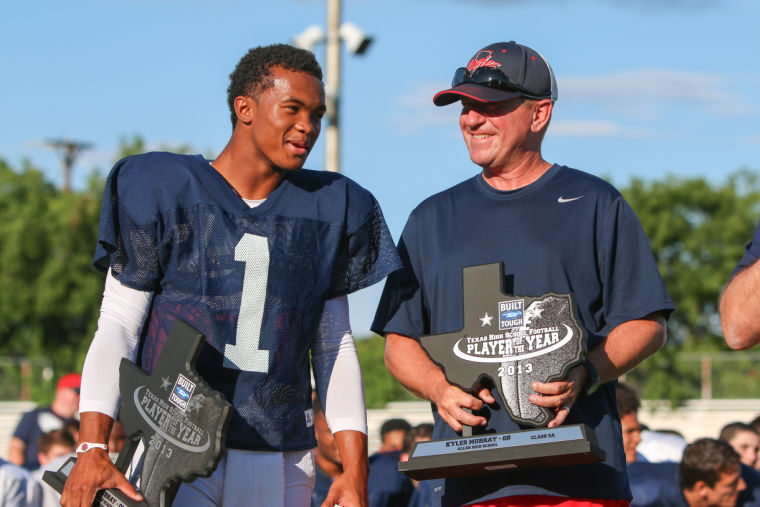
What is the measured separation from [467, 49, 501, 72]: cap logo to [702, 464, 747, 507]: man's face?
3.93m

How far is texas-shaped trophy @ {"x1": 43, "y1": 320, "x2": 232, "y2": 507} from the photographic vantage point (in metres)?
2.95

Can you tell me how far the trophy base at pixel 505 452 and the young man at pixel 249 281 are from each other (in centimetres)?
29

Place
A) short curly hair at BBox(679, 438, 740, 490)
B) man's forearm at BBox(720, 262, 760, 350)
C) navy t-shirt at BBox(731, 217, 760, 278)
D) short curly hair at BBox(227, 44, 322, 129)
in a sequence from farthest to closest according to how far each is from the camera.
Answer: short curly hair at BBox(679, 438, 740, 490) < short curly hair at BBox(227, 44, 322, 129) < navy t-shirt at BBox(731, 217, 760, 278) < man's forearm at BBox(720, 262, 760, 350)

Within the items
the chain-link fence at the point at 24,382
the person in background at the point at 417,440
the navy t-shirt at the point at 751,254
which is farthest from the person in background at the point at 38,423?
the chain-link fence at the point at 24,382

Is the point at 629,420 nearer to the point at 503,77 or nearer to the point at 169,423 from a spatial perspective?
the point at 503,77

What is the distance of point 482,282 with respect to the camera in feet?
10.6

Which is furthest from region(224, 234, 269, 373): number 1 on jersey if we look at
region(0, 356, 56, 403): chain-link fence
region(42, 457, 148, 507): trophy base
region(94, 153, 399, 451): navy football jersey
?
region(0, 356, 56, 403): chain-link fence

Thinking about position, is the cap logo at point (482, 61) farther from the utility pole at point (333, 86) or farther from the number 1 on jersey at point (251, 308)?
the utility pole at point (333, 86)

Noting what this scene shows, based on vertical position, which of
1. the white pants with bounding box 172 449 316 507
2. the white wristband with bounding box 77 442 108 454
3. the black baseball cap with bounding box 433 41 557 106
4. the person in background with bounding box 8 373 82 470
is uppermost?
the black baseball cap with bounding box 433 41 557 106

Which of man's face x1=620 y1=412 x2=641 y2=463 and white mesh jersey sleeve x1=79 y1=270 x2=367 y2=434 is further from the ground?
white mesh jersey sleeve x1=79 y1=270 x2=367 y2=434

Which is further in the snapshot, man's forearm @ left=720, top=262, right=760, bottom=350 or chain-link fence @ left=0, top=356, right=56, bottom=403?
chain-link fence @ left=0, top=356, right=56, bottom=403

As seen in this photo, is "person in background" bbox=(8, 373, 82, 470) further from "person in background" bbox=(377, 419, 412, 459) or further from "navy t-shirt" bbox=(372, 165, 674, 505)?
"navy t-shirt" bbox=(372, 165, 674, 505)

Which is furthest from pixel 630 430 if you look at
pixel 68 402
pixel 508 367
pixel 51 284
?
pixel 51 284

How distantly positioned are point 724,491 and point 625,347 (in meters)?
3.86
